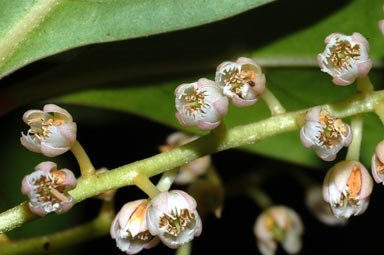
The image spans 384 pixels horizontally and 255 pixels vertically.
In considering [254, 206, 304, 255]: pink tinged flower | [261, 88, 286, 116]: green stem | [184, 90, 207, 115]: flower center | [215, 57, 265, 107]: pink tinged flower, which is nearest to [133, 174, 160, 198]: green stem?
[184, 90, 207, 115]: flower center

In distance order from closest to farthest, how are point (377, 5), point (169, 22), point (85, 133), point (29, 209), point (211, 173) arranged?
point (29, 209)
point (169, 22)
point (377, 5)
point (211, 173)
point (85, 133)

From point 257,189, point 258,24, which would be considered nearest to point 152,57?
point 258,24

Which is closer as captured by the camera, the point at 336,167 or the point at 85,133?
the point at 336,167

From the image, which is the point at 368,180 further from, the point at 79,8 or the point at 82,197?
the point at 79,8

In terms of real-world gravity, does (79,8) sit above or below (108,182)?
above

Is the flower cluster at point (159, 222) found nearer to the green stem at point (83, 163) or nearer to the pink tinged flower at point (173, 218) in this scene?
the pink tinged flower at point (173, 218)

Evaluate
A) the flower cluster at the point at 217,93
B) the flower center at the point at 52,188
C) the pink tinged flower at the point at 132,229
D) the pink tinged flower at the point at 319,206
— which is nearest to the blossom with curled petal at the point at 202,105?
the flower cluster at the point at 217,93

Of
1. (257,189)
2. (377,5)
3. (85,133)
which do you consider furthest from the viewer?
(85,133)

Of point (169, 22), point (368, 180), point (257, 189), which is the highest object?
point (169, 22)
